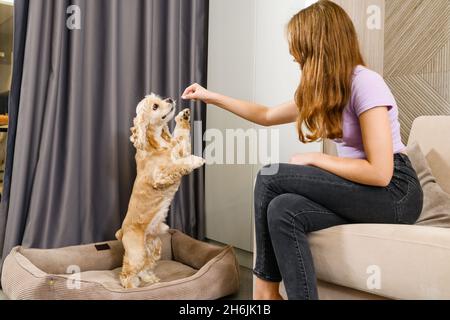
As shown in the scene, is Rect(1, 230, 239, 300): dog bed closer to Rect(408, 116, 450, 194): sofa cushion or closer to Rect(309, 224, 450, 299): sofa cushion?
Rect(309, 224, 450, 299): sofa cushion

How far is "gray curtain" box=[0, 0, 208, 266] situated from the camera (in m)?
1.90

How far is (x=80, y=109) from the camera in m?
2.01

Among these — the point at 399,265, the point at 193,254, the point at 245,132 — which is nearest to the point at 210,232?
the point at 193,254

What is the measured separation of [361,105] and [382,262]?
434mm

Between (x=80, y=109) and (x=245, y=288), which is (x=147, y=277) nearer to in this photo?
(x=245, y=288)

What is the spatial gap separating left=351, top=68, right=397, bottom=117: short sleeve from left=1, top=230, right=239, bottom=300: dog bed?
89 cm

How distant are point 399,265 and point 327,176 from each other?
0.98 feet

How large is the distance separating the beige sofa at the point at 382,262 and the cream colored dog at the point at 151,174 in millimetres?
667

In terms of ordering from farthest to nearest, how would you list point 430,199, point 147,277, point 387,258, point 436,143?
1. point 147,277
2. point 436,143
3. point 430,199
4. point 387,258

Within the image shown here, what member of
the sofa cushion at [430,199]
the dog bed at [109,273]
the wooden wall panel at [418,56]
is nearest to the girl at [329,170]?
the sofa cushion at [430,199]

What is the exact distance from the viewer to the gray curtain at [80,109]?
190 cm

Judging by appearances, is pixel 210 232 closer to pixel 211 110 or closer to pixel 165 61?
pixel 211 110


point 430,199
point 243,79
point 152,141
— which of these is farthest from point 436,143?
point 152,141

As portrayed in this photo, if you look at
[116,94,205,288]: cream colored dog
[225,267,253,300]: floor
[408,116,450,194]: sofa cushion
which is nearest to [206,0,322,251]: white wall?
[225,267,253,300]: floor
